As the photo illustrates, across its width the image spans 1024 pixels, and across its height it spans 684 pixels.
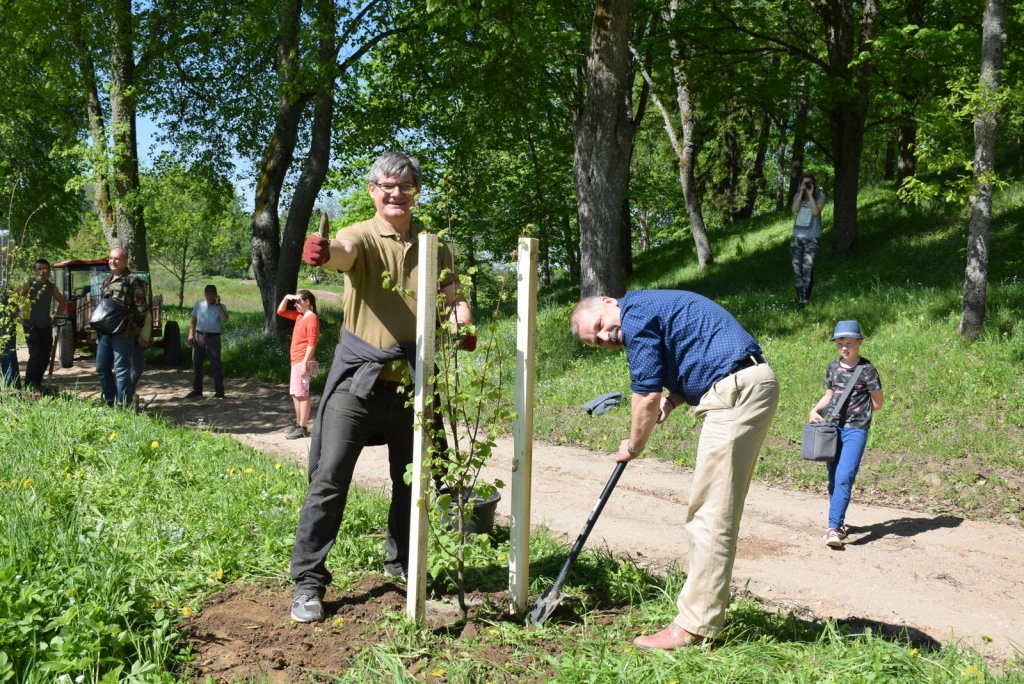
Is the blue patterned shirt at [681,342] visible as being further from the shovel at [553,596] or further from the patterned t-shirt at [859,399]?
the patterned t-shirt at [859,399]

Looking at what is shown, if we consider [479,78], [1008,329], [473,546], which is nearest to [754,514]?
[473,546]

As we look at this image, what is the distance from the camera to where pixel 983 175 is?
890 cm

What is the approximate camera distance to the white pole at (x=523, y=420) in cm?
370

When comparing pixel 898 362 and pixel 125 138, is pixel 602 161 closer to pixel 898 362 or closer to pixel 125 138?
pixel 898 362

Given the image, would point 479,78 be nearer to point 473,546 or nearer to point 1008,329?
point 1008,329

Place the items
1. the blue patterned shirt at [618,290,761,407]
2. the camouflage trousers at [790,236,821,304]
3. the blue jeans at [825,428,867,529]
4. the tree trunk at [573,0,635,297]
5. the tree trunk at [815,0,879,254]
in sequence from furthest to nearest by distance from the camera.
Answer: the tree trunk at [815,0,879,254]
the camouflage trousers at [790,236,821,304]
the tree trunk at [573,0,635,297]
the blue jeans at [825,428,867,529]
the blue patterned shirt at [618,290,761,407]

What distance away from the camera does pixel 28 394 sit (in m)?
7.83

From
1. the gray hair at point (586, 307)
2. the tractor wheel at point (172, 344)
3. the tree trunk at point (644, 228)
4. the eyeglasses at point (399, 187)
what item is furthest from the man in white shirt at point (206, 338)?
the tree trunk at point (644, 228)

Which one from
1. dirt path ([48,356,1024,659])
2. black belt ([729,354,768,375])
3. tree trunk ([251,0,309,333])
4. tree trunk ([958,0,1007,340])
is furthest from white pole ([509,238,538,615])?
tree trunk ([251,0,309,333])

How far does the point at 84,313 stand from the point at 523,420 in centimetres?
1554

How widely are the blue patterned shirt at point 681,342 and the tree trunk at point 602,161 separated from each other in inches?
339

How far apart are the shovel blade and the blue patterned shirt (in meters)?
1.06

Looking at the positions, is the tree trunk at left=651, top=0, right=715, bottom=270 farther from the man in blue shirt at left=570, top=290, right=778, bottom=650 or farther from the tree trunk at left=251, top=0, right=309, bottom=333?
the man in blue shirt at left=570, top=290, right=778, bottom=650

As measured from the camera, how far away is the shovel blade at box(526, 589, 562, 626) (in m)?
3.80
